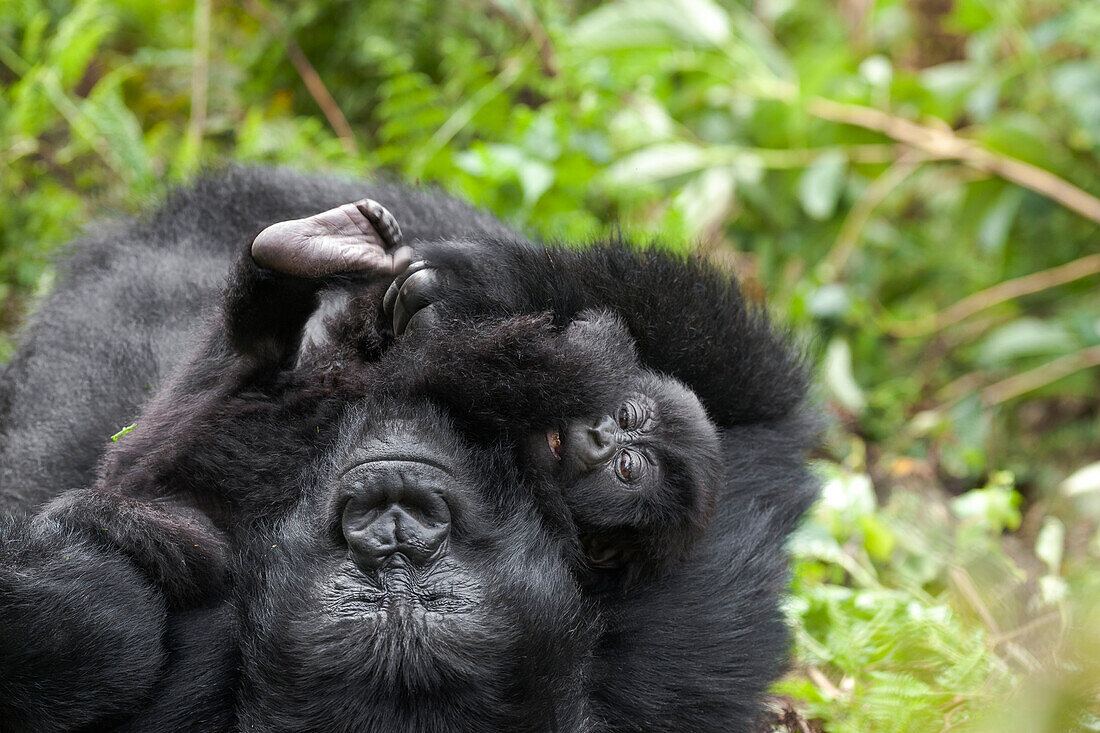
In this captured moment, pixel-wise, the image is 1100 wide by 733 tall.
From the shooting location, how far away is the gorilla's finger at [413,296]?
A: 2.17 m

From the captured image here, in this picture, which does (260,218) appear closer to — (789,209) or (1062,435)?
(789,209)

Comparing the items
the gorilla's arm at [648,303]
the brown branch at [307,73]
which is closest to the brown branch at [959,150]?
the brown branch at [307,73]

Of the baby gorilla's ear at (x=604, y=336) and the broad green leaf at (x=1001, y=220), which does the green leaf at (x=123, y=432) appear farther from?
the broad green leaf at (x=1001, y=220)

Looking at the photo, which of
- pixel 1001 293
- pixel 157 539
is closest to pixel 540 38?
pixel 1001 293

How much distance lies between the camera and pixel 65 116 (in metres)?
4.35

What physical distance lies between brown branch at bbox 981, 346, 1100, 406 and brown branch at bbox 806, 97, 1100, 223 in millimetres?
676

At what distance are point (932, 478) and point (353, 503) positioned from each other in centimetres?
308

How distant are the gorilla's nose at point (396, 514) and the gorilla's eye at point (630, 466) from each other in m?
0.35

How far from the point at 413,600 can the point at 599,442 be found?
495mm

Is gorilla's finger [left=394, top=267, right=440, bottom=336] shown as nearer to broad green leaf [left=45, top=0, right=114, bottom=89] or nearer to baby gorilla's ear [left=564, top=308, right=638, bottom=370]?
baby gorilla's ear [left=564, top=308, right=638, bottom=370]

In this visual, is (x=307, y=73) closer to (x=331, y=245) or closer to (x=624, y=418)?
(x=331, y=245)

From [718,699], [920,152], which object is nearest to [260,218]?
[718,699]

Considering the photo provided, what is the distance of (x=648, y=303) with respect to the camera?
2.35 meters

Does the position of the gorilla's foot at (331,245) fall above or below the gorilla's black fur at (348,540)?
above
